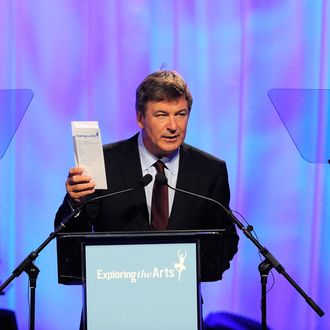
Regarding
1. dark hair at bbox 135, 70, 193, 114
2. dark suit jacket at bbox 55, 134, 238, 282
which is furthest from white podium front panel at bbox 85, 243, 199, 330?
dark hair at bbox 135, 70, 193, 114

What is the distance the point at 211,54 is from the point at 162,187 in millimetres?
1174

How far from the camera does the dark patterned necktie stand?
2354 mm

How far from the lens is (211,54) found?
10.9 ft

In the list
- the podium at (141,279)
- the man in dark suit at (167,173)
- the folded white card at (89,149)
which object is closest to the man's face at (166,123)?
the man in dark suit at (167,173)

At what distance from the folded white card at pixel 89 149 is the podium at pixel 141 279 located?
244 mm

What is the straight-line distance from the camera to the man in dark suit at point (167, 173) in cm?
235

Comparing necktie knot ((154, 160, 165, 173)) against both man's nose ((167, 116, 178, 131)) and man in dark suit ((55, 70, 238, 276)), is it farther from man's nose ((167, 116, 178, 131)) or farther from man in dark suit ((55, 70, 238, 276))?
man's nose ((167, 116, 178, 131))

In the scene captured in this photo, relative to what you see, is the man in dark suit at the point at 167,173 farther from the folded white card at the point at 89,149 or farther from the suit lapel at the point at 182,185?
the folded white card at the point at 89,149

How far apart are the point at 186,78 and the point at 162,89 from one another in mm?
938

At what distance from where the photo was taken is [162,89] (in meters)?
2.40

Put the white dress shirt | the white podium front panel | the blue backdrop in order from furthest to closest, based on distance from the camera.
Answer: the blue backdrop → the white dress shirt → the white podium front panel

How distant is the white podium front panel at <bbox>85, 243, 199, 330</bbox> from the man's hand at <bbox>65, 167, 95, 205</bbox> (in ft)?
0.91

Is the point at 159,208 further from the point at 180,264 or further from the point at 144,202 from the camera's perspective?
the point at 180,264

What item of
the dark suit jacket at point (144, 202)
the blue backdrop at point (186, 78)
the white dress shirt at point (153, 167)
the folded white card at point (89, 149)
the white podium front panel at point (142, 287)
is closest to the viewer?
the white podium front panel at point (142, 287)
